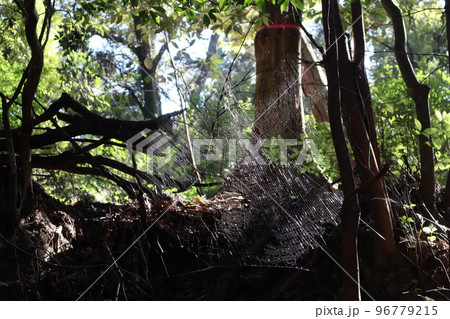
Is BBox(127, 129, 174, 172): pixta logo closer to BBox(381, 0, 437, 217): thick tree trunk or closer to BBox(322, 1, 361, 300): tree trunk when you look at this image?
BBox(322, 1, 361, 300): tree trunk

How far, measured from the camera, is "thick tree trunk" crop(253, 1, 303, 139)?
2.69m

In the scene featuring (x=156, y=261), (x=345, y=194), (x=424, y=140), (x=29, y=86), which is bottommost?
(x=156, y=261)

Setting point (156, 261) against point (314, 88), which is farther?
point (314, 88)

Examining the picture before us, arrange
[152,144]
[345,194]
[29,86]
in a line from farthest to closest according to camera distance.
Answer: [152,144] → [29,86] → [345,194]

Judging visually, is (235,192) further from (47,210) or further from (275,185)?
(47,210)

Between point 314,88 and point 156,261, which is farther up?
point 314,88

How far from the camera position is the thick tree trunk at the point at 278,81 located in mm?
2688

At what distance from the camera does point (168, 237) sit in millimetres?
2688

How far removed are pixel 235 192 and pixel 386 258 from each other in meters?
0.78

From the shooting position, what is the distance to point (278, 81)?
2.96m

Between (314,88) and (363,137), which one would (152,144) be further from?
(314,88)

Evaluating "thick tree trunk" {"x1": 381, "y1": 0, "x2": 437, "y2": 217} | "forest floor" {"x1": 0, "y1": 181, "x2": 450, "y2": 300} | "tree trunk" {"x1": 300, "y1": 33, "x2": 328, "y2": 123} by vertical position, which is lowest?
"forest floor" {"x1": 0, "y1": 181, "x2": 450, "y2": 300}

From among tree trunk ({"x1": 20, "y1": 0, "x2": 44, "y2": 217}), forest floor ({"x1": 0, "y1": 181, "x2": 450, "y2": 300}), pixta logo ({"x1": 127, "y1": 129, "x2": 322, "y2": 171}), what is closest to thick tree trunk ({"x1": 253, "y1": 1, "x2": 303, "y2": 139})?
pixta logo ({"x1": 127, "y1": 129, "x2": 322, "y2": 171})

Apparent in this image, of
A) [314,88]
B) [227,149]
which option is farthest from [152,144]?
[314,88]
